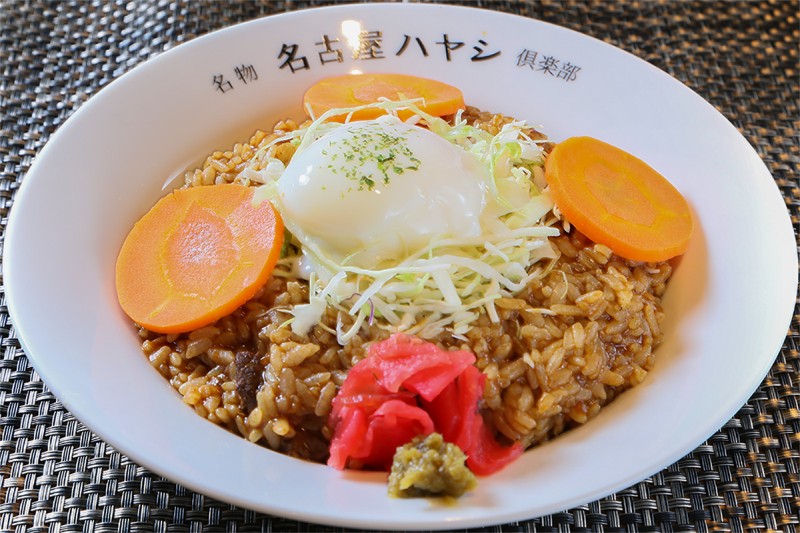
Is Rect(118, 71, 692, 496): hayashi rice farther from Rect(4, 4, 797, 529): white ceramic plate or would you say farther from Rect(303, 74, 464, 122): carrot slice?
Rect(303, 74, 464, 122): carrot slice

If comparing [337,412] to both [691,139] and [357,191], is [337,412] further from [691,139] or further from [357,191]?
[691,139]

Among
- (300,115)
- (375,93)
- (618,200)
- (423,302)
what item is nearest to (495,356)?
(423,302)

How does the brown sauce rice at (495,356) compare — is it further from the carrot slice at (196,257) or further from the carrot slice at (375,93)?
the carrot slice at (375,93)

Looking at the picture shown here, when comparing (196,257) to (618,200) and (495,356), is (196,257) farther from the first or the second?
(618,200)

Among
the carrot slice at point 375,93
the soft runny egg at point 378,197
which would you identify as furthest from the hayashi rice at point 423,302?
the carrot slice at point 375,93

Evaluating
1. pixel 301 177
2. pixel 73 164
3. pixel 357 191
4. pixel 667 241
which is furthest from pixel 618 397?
pixel 73 164

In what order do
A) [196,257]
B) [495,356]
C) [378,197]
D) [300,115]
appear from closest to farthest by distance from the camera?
[495,356] < [378,197] < [196,257] < [300,115]
